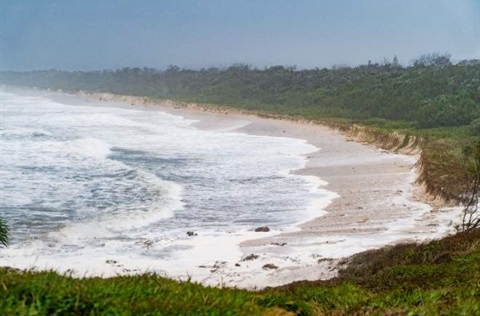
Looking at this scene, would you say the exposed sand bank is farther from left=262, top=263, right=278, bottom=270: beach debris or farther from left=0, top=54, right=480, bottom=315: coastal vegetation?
left=0, top=54, right=480, bottom=315: coastal vegetation

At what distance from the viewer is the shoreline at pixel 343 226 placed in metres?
14.8

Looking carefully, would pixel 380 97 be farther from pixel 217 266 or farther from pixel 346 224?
pixel 217 266

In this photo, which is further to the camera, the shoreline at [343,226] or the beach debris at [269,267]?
the beach debris at [269,267]

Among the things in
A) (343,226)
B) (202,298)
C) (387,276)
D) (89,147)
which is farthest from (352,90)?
(202,298)

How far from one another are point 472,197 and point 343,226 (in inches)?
141

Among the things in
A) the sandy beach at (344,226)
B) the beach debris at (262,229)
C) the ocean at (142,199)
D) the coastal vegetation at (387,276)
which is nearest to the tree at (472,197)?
the coastal vegetation at (387,276)

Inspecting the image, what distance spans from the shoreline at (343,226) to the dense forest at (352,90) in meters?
13.1

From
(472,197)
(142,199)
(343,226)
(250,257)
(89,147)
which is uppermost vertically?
(472,197)

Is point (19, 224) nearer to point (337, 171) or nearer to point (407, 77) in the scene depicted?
point (337, 171)

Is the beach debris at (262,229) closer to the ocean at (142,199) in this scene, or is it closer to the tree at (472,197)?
the ocean at (142,199)

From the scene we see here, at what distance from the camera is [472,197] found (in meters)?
19.0

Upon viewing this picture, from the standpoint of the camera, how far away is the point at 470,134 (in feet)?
142

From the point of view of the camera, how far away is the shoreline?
581 inches

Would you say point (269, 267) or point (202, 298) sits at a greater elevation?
point (202, 298)
